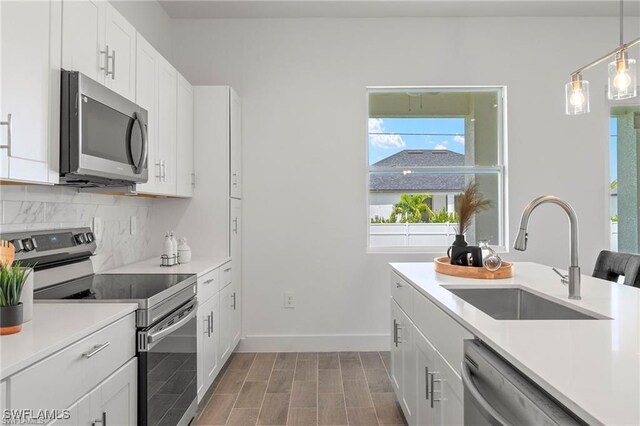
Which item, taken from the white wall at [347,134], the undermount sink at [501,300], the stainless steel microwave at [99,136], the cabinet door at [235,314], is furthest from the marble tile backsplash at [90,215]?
the undermount sink at [501,300]

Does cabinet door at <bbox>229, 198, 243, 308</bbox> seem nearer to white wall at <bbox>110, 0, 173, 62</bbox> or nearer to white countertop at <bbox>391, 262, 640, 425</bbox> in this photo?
white wall at <bbox>110, 0, 173, 62</bbox>

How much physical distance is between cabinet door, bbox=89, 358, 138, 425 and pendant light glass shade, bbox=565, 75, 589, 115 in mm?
2467

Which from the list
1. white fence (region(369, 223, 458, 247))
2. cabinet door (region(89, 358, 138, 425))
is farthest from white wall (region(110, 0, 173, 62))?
white fence (region(369, 223, 458, 247))

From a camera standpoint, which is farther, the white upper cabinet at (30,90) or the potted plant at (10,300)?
the white upper cabinet at (30,90)

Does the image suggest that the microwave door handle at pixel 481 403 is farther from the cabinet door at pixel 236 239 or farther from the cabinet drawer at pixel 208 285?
the cabinet door at pixel 236 239

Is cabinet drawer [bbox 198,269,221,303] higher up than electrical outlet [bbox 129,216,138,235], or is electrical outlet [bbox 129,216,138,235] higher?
electrical outlet [bbox 129,216,138,235]

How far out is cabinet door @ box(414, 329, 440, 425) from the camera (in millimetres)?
1599

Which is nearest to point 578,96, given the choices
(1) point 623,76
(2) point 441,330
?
(1) point 623,76

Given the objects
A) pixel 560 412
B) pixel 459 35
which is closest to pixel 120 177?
pixel 560 412

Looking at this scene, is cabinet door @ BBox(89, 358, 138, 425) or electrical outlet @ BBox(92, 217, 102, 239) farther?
electrical outlet @ BBox(92, 217, 102, 239)

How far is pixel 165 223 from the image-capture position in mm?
3119

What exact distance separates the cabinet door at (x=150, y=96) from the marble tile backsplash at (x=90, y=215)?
0.34 m

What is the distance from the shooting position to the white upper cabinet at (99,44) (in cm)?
160

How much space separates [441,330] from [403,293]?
2.20 feet
